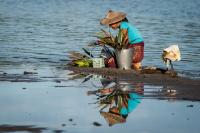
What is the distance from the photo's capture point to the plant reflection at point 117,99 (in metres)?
9.53

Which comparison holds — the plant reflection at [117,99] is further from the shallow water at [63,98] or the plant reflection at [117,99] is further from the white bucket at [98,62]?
the white bucket at [98,62]

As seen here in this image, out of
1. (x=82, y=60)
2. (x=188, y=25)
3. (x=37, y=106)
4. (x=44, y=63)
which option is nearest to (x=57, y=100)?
(x=37, y=106)

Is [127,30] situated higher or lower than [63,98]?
higher

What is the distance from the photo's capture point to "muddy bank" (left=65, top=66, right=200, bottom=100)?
11.7 metres

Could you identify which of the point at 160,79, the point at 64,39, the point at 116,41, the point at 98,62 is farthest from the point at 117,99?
the point at 64,39

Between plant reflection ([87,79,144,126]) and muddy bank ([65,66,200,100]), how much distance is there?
20.3 inches

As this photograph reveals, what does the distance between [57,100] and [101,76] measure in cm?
313

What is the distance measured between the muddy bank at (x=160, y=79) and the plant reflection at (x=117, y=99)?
1.69 feet

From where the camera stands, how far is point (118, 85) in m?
12.3

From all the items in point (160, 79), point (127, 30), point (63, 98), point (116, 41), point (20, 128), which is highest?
point (127, 30)

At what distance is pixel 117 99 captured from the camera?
10.8m

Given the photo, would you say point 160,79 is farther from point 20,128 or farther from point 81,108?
point 20,128

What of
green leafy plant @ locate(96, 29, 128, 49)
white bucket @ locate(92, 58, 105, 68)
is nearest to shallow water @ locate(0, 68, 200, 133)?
green leafy plant @ locate(96, 29, 128, 49)

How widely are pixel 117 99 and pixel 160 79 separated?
2605 millimetres
